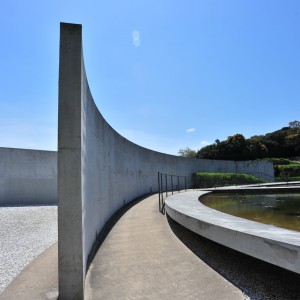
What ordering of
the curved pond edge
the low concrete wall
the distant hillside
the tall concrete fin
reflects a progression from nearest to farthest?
the curved pond edge
the tall concrete fin
the low concrete wall
the distant hillside

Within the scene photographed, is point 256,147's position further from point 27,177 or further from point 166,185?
point 27,177

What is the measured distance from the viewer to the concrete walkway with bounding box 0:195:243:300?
3289 mm

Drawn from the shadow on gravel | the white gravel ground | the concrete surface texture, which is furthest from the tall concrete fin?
the shadow on gravel

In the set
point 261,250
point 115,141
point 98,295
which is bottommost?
point 98,295

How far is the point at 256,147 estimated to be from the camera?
49969 mm

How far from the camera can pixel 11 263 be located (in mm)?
4762

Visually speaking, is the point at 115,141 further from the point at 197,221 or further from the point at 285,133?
the point at 285,133

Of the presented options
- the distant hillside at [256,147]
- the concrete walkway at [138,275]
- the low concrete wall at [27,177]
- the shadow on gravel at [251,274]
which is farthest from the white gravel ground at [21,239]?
the distant hillside at [256,147]

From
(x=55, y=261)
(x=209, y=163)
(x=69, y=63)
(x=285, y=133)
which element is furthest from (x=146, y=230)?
(x=285, y=133)

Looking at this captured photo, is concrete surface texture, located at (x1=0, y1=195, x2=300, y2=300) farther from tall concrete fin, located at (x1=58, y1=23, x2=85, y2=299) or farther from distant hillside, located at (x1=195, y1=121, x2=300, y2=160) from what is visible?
distant hillside, located at (x1=195, y1=121, x2=300, y2=160)

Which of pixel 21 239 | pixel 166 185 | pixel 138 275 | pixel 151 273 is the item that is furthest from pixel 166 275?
pixel 166 185

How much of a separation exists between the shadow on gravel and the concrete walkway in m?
0.13

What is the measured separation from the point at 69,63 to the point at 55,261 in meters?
2.95

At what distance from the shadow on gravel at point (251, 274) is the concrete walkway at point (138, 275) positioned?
129 mm
